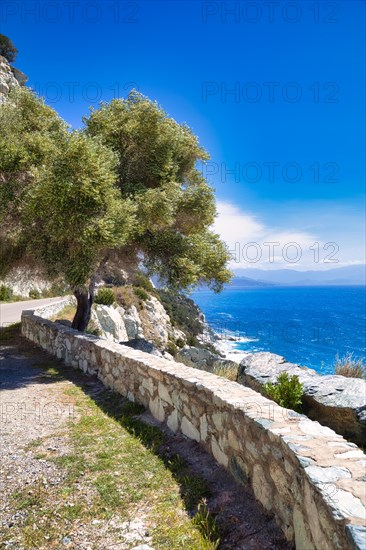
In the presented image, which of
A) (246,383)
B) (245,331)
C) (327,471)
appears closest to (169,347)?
(246,383)

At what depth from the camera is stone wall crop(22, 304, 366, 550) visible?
2.80m

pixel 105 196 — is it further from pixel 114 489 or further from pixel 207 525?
→ pixel 207 525

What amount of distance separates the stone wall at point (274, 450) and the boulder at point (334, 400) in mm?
2324

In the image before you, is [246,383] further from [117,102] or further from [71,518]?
[117,102]

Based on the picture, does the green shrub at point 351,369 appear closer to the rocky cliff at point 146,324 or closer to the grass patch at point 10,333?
the rocky cliff at point 146,324

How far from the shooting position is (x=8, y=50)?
68312 millimetres

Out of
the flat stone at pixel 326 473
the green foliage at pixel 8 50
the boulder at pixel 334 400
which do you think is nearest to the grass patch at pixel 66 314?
the boulder at pixel 334 400

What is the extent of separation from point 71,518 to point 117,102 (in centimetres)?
1637

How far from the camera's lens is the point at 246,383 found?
29.7ft

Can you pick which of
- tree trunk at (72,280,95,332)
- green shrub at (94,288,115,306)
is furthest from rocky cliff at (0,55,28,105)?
tree trunk at (72,280,95,332)

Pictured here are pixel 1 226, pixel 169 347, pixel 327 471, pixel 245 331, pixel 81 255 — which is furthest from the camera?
pixel 245 331

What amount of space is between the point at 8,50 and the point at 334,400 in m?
Result: 83.1

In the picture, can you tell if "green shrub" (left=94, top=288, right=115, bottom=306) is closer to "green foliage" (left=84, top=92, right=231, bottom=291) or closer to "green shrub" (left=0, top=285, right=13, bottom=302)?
"green foliage" (left=84, top=92, right=231, bottom=291)

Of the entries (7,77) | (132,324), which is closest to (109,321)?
(132,324)
